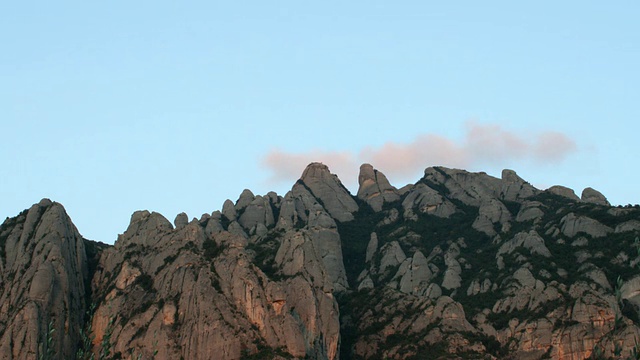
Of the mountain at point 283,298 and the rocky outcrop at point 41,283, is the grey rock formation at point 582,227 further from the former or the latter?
the rocky outcrop at point 41,283

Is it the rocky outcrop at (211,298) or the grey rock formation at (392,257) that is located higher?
the grey rock formation at (392,257)

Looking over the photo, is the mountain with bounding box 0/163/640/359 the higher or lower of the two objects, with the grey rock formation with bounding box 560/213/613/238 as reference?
lower

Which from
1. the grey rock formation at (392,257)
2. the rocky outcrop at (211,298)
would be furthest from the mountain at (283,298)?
the grey rock formation at (392,257)

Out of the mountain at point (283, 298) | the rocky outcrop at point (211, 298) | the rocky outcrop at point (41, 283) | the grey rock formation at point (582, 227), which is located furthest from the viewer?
the grey rock formation at point (582, 227)

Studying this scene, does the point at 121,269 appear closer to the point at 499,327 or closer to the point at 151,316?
the point at 151,316

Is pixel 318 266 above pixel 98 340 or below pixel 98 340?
above

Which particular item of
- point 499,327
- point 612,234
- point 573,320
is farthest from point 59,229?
point 612,234

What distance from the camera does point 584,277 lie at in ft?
525

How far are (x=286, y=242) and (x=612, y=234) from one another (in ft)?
230

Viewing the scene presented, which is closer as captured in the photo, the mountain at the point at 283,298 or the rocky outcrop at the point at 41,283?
the rocky outcrop at the point at 41,283

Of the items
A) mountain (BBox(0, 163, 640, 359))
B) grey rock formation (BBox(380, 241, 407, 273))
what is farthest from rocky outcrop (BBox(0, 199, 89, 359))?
grey rock formation (BBox(380, 241, 407, 273))

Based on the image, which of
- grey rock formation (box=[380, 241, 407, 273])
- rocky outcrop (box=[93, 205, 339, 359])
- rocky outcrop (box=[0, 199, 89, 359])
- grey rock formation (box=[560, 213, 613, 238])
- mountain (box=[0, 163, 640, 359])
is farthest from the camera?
grey rock formation (box=[380, 241, 407, 273])

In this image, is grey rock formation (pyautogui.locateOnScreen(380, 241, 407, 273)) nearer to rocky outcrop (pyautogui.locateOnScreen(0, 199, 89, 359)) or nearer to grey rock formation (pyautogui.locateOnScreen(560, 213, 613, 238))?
grey rock formation (pyautogui.locateOnScreen(560, 213, 613, 238))

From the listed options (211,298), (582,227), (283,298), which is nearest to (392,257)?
(582,227)
